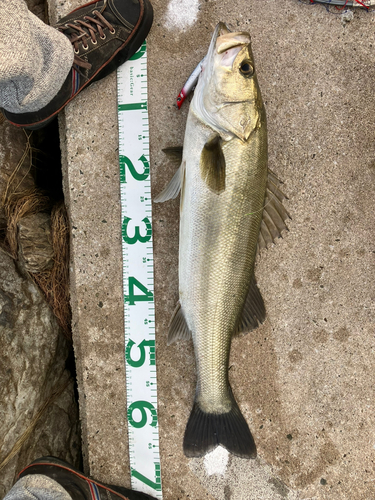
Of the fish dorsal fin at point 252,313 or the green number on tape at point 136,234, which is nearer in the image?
the fish dorsal fin at point 252,313

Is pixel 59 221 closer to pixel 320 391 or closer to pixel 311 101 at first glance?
pixel 311 101

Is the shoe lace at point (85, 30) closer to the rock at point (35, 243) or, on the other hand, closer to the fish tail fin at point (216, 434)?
the rock at point (35, 243)

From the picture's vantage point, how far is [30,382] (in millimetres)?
2213

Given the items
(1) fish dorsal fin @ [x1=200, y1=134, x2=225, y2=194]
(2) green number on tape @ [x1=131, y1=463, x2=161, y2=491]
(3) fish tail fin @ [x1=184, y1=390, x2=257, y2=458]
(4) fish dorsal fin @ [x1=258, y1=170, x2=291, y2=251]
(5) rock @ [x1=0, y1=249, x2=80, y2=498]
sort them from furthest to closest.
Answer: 1. (2) green number on tape @ [x1=131, y1=463, x2=161, y2=491]
2. (5) rock @ [x1=0, y1=249, x2=80, y2=498]
3. (3) fish tail fin @ [x1=184, y1=390, x2=257, y2=458]
4. (4) fish dorsal fin @ [x1=258, y1=170, x2=291, y2=251]
5. (1) fish dorsal fin @ [x1=200, y1=134, x2=225, y2=194]

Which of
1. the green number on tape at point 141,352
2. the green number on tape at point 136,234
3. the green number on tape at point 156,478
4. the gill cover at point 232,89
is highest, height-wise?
the gill cover at point 232,89

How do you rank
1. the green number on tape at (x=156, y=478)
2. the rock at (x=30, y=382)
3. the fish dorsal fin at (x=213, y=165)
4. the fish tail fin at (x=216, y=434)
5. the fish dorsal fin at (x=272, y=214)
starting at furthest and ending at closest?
the green number on tape at (x=156, y=478)
the rock at (x=30, y=382)
the fish tail fin at (x=216, y=434)
the fish dorsal fin at (x=272, y=214)
the fish dorsal fin at (x=213, y=165)

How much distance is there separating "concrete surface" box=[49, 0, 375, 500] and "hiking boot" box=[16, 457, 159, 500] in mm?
121

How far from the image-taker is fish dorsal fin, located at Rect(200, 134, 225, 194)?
1747 millimetres

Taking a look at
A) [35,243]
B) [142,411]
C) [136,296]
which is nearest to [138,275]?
[136,296]

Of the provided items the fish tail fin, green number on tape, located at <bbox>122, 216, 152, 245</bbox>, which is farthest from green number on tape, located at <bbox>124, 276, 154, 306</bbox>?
the fish tail fin

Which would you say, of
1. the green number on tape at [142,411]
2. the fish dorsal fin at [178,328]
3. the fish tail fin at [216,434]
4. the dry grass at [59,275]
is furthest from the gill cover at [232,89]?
the green number on tape at [142,411]

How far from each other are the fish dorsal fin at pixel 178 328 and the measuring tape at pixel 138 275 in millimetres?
286

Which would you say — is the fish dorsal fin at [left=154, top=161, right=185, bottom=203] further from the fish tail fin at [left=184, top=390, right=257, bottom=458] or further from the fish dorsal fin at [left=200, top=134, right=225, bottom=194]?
the fish tail fin at [left=184, top=390, right=257, bottom=458]

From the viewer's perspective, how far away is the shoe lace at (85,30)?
218 centimetres
